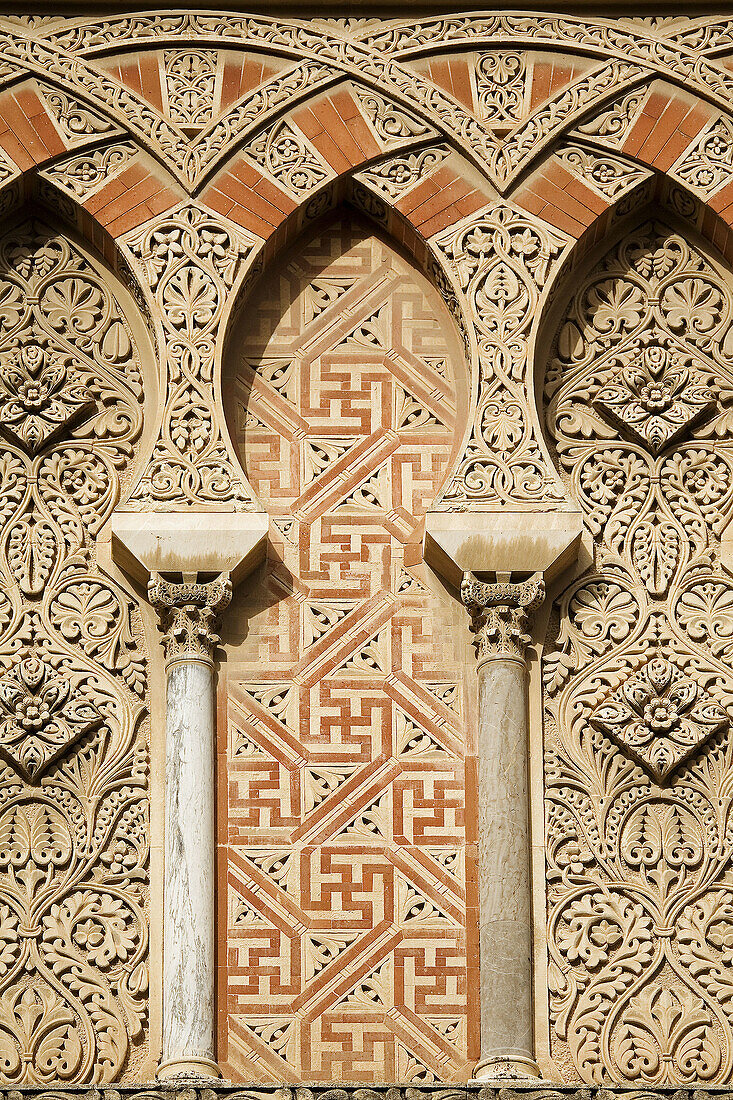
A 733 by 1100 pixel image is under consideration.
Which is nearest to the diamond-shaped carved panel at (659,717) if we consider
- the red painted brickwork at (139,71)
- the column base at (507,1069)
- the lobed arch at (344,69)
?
the column base at (507,1069)

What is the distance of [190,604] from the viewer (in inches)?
428

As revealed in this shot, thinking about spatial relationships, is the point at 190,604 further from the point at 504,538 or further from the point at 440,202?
the point at 440,202

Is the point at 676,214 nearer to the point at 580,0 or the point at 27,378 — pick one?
the point at 580,0

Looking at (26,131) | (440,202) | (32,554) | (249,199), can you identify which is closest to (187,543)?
(32,554)

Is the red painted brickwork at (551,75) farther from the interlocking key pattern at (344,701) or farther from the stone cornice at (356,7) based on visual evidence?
the interlocking key pattern at (344,701)

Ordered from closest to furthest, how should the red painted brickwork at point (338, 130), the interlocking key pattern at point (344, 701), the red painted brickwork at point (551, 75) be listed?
the interlocking key pattern at point (344, 701)
the red painted brickwork at point (338, 130)
the red painted brickwork at point (551, 75)

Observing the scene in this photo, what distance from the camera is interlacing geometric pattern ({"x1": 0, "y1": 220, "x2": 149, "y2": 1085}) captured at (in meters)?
10.6

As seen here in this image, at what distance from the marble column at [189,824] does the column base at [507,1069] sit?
938mm

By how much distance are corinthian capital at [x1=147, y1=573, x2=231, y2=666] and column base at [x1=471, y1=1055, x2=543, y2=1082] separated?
179 centimetres

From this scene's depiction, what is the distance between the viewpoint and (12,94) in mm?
11508

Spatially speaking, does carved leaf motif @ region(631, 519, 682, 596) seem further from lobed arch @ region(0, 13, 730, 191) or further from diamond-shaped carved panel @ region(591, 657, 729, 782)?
lobed arch @ region(0, 13, 730, 191)

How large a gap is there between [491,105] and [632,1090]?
3.89 m

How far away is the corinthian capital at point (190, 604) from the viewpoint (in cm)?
1085

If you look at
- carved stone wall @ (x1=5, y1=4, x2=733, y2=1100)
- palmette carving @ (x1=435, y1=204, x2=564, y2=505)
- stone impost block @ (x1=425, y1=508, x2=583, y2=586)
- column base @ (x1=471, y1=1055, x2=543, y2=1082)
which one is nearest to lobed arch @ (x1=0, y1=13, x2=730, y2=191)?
carved stone wall @ (x1=5, y1=4, x2=733, y2=1100)
